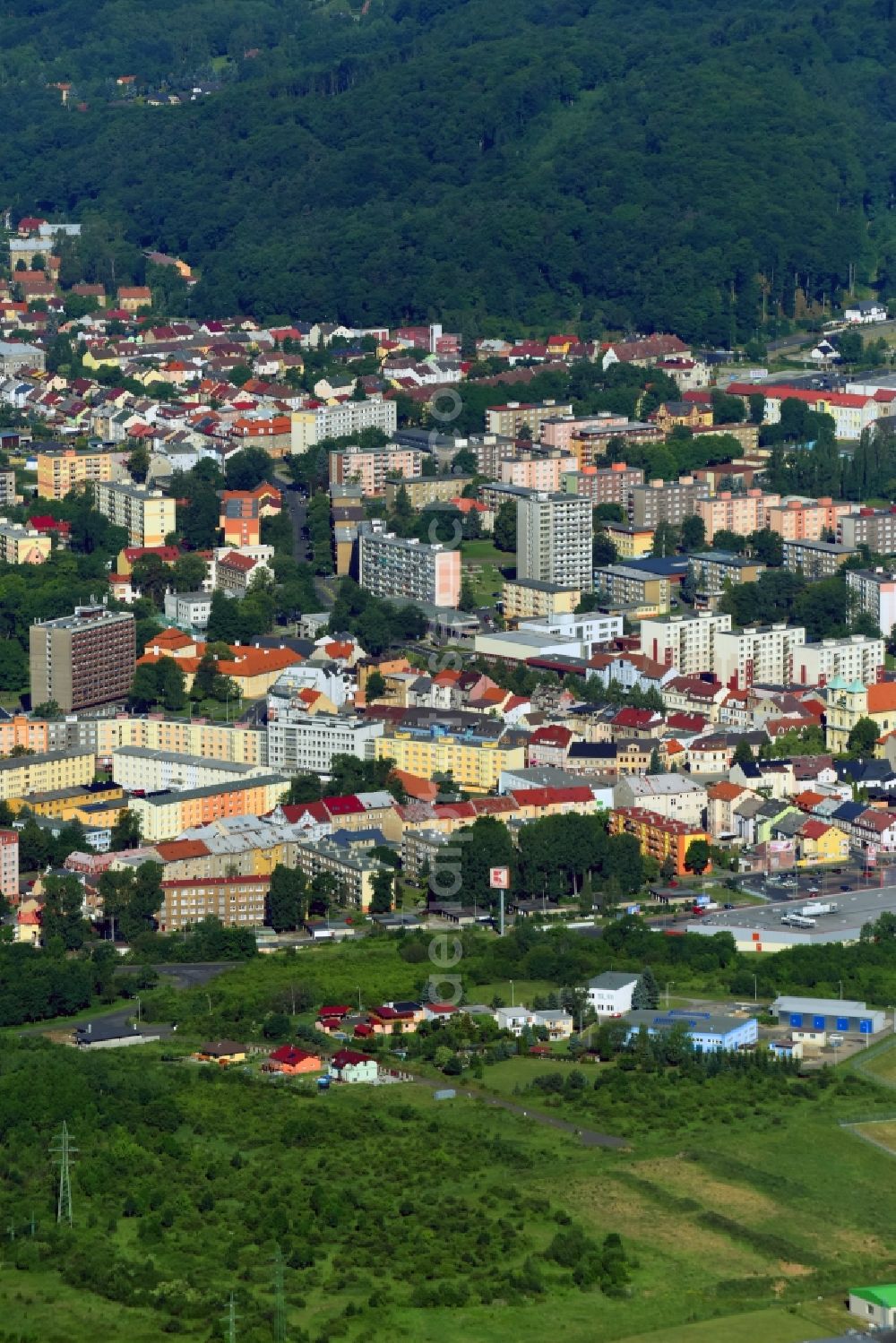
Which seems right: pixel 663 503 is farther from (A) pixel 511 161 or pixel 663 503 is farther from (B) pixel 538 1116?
(A) pixel 511 161

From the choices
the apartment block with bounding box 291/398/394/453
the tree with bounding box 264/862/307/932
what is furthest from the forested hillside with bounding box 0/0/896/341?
the tree with bounding box 264/862/307/932

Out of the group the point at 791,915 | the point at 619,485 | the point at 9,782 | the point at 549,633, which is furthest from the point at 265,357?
the point at 791,915

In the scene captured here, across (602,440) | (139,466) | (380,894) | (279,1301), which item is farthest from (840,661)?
(279,1301)

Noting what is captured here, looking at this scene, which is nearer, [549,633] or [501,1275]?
[501,1275]

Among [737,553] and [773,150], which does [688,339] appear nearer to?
[773,150]

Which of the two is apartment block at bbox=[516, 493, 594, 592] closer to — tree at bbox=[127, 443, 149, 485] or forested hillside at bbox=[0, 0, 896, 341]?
tree at bbox=[127, 443, 149, 485]

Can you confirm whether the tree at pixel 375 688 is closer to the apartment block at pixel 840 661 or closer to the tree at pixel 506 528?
the apartment block at pixel 840 661
